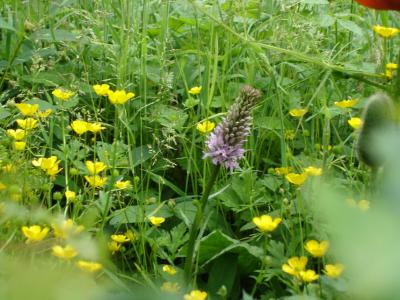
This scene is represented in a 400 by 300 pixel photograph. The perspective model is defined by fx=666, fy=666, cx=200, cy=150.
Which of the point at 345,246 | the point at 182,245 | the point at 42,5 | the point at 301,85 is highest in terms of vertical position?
the point at 345,246

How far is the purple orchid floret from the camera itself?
1007mm

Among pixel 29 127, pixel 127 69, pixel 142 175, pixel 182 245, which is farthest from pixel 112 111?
pixel 182 245

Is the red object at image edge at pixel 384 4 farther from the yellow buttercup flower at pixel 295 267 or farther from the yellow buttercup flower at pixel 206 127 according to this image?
the yellow buttercup flower at pixel 206 127

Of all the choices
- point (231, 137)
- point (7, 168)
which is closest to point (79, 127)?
point (7, 168)

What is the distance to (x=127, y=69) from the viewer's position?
1.82 meters

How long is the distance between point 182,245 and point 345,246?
112cm

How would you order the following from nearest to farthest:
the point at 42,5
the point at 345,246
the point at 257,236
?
the point at 345,246 < the point at 257,236 < the point at 42,5

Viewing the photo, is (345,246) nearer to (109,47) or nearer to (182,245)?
(182,245)

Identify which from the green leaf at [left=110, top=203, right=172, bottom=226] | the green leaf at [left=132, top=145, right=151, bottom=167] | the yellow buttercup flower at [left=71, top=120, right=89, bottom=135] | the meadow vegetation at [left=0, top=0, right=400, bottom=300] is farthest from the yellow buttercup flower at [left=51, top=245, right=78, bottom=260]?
the green leaf at [left=132, top=145, right=151, bottom=167]

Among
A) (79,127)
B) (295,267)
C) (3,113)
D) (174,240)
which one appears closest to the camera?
(295,267)

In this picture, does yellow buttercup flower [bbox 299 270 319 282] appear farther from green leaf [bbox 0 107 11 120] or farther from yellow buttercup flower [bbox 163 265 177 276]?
green leaf [bbox 0 107 11 120]

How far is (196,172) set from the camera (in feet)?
5.05

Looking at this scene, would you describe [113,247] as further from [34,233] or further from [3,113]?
[3,113]

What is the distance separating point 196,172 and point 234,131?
523 mm
